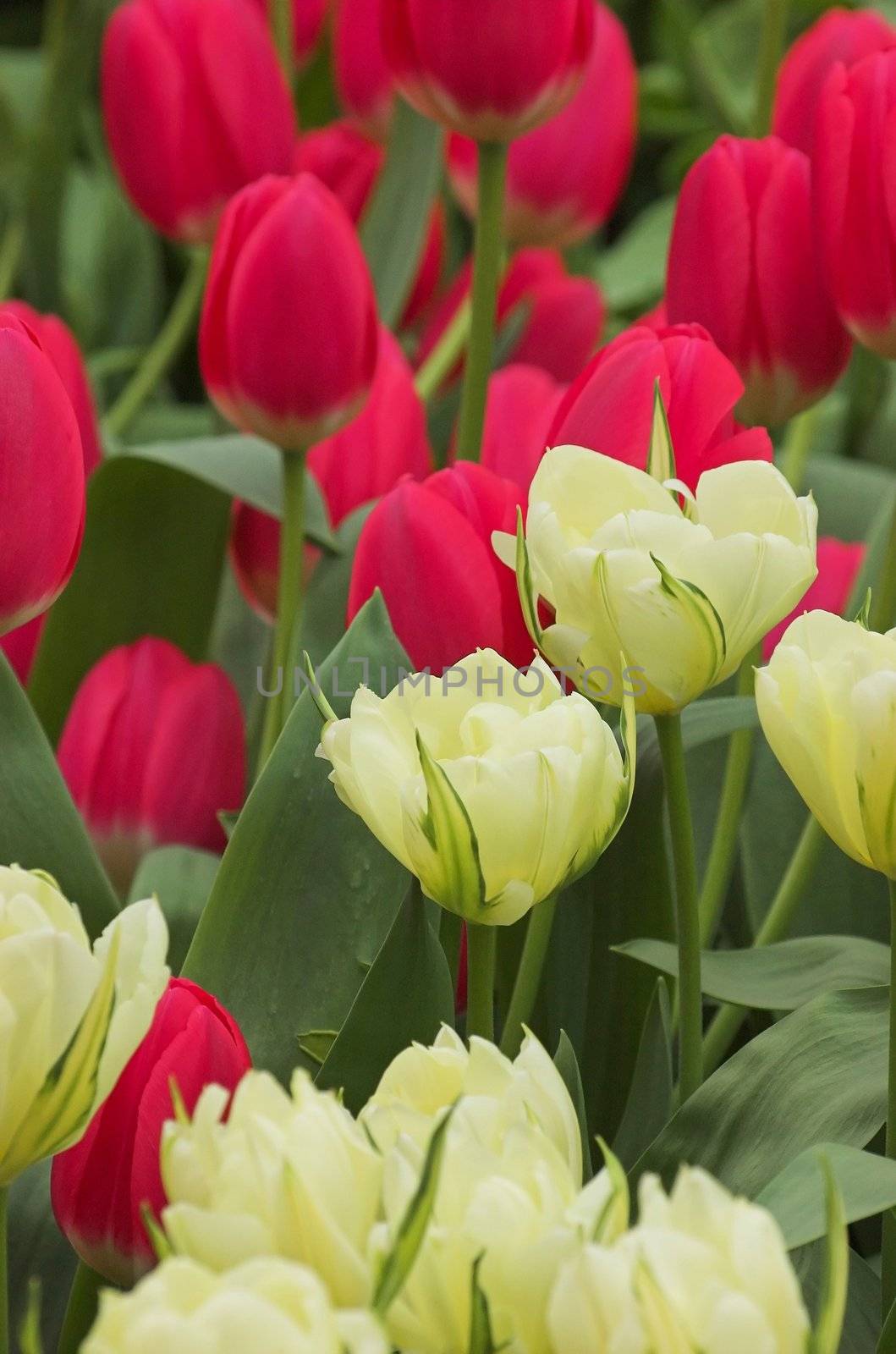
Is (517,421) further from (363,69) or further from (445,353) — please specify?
(363,69)

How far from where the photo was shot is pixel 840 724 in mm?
283

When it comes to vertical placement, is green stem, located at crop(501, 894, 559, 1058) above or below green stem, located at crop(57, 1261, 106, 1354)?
above

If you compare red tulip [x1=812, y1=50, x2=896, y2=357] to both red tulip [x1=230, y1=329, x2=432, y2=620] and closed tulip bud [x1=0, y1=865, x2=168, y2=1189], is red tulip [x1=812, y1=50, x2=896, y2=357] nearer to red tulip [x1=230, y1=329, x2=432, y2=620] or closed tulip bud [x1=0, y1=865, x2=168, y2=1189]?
red tulip [x1=230, y1=329, x2=432, y2=620]

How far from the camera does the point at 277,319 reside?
18.9 inches

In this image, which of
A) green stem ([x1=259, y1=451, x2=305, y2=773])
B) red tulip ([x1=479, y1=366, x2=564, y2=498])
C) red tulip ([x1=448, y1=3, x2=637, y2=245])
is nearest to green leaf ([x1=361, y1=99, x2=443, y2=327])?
red tulip ([x1=448, y1=3, x2=637, y2=245])

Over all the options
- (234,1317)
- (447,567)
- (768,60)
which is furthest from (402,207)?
(234,1317)

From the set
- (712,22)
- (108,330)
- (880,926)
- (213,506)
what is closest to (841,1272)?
(880,926)

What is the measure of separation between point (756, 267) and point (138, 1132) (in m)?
0.29

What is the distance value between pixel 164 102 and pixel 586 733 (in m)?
0.44

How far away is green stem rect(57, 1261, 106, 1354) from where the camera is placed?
320 millimetres

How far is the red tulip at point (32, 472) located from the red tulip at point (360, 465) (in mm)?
182

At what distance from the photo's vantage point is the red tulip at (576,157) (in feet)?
2.47

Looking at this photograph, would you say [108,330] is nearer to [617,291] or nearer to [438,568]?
[617,291]

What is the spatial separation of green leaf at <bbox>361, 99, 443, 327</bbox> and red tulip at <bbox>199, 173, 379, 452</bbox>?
9.1 inches
